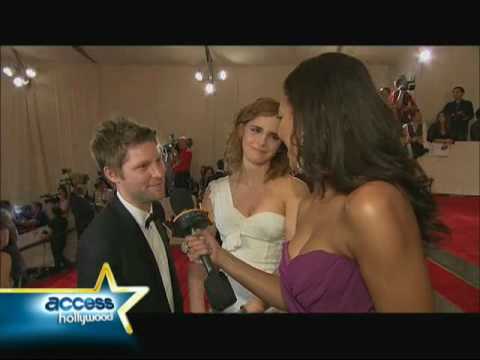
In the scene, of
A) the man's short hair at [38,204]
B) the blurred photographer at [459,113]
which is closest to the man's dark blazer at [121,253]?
the man's short hair at [38,204]

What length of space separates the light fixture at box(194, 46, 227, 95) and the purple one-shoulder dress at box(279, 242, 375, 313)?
85cm

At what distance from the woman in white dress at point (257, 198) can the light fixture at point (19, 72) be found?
0.87 meters

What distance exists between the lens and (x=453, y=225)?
1.88 meters

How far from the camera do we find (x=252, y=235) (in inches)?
61.2

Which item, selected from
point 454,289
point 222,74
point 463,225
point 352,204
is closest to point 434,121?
point 463,225

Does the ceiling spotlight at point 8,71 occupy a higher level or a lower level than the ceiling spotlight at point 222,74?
higher

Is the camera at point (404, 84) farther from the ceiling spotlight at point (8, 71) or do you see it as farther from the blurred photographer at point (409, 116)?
the ceiling spotlight at point (8, 71)

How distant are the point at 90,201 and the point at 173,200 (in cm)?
36

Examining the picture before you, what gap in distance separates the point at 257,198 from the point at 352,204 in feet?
1.87

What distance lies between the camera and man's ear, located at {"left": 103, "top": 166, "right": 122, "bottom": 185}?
1.59 m

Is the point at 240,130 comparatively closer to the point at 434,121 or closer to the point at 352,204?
the point at 352,204

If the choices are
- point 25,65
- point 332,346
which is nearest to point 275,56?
point 25,65

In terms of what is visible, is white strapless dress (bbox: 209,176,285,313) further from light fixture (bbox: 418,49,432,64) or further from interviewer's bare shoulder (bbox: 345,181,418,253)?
light fixture (bbox: 418,49,432,64)

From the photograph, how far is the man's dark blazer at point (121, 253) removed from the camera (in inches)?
62.7
